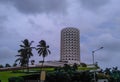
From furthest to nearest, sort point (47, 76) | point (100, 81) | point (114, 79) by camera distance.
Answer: point (114, 79), point (100, 81), point (47, 76)

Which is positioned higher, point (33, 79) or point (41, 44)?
point (41, 44)

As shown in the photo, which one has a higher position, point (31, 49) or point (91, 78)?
point (31, 49)

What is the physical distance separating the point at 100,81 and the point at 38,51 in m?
21.6

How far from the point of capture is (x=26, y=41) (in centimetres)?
9831

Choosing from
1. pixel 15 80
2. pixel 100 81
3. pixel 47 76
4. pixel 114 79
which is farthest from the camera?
pixel 114 79

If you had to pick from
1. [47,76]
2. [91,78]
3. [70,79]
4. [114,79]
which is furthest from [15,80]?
[114,79]

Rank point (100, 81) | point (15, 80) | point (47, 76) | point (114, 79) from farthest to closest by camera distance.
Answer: point (114, 79) → point (100, 81) → point (47, 76) → point (15, 80)

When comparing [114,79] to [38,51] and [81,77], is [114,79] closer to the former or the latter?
[81,77]

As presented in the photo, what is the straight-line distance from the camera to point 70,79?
92.1m

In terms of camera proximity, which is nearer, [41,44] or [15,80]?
[15,80]

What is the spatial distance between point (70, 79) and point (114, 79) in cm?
2513

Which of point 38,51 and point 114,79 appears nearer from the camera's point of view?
point 38,51

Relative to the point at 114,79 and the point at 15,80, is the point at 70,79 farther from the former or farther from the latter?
the point at 114,79

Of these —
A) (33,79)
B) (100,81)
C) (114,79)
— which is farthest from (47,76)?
(114,79)
